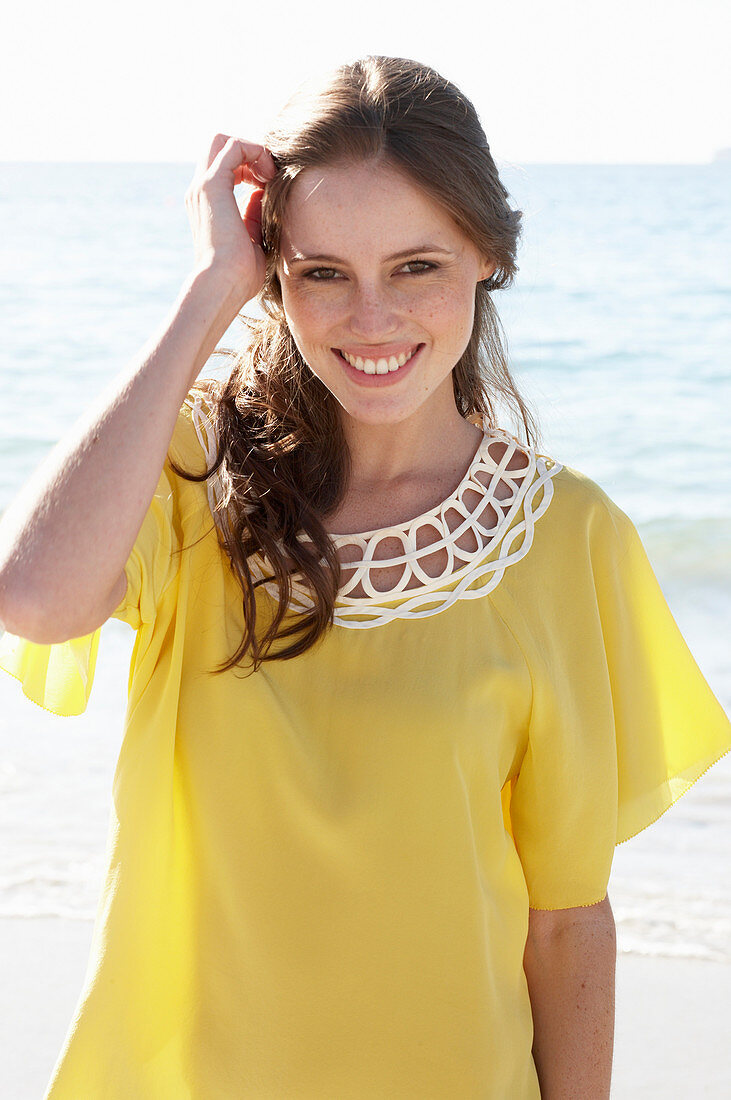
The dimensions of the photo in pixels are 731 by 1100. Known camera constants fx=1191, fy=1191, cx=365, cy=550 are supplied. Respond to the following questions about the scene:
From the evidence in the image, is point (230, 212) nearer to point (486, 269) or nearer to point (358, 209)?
point (358, 209)

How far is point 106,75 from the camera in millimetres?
37125

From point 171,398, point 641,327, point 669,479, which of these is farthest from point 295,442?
point 641,327

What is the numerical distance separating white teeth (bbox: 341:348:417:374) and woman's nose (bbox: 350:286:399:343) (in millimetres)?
44

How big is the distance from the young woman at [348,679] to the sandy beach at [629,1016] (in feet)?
4.91

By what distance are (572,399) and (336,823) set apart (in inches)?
441

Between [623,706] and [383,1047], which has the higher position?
[623,706]

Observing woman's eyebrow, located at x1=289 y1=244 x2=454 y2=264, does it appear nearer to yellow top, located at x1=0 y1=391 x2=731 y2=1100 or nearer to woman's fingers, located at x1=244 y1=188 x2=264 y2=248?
woman's fingers, located at x1=244 y1=188 x2=264 y2=248

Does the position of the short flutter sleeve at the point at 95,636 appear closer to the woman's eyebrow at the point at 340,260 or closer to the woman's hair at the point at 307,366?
the woman's hair at the point at 307,366

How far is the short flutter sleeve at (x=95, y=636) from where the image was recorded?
1677 mm

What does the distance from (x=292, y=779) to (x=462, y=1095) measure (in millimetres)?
530

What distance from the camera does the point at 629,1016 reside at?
11.1 feet

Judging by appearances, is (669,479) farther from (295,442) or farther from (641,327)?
(295,442)

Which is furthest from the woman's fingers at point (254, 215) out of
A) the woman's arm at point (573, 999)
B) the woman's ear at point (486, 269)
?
the woman's arm at point (573, 999)

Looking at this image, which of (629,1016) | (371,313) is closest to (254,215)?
(371,313)
